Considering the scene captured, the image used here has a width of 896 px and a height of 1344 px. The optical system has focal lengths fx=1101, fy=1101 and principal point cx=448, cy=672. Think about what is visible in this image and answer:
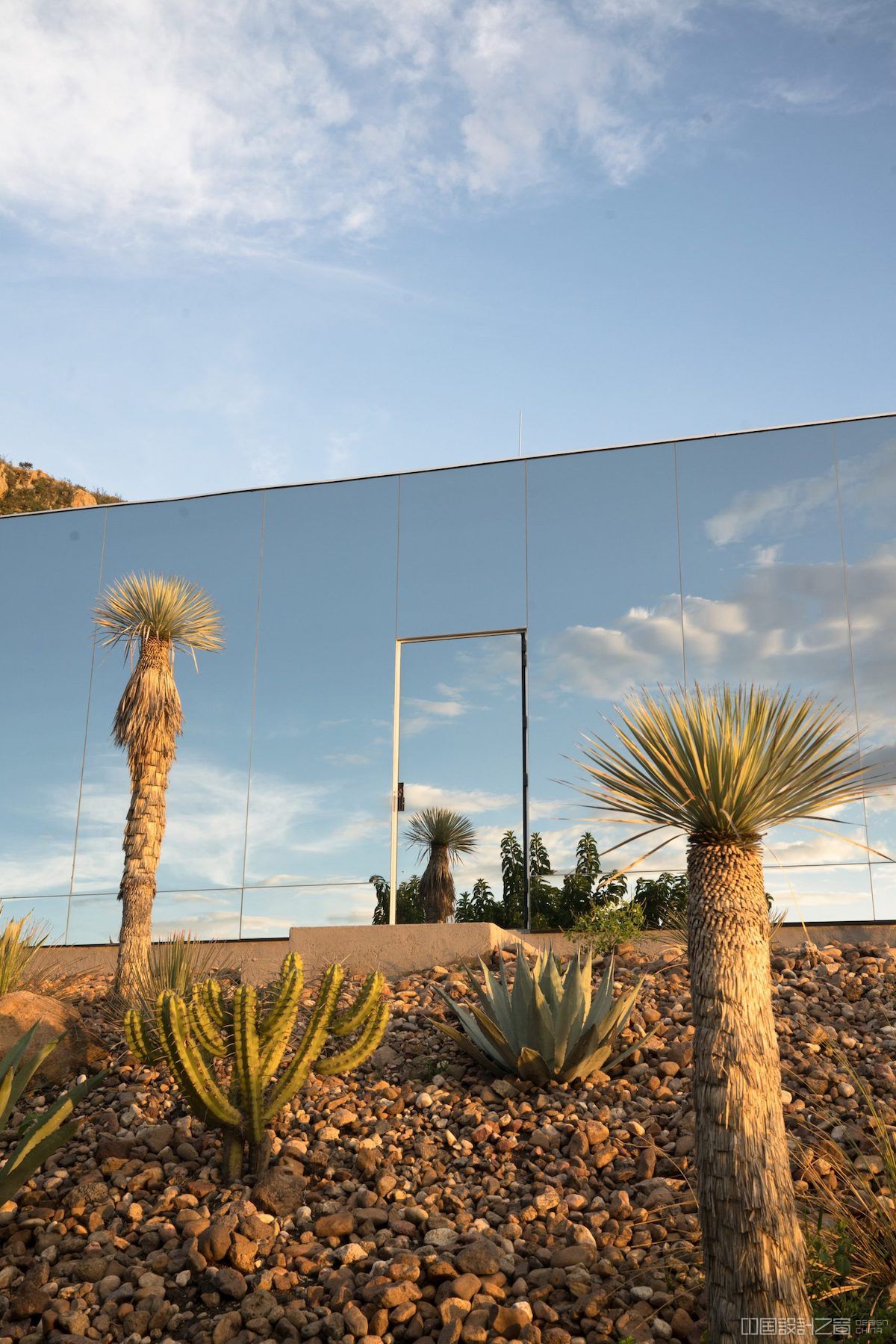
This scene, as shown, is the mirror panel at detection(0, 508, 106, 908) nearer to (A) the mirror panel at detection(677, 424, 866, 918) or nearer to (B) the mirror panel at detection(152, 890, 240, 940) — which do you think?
(B) the mirror panel at detection(152, 890, 240, 940)

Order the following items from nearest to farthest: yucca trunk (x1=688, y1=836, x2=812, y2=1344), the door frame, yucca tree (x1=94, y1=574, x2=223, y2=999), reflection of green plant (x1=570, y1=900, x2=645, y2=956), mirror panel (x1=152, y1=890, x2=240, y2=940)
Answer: yucca trunk (x1=688, y1=836, x2=812, y2=1344), reflection of green plant (x1=570, y1=900, x2=645, y2=956), yucca tree (x1=94, y1=574, x2=223, y2=999), the door frame, mirror panel (x1=152, y1=890, x2=240, y2=940)

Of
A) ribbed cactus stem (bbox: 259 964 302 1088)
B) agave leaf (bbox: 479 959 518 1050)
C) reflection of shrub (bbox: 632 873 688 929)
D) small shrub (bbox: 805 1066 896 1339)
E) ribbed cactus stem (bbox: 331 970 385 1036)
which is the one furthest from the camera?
reflection of shrub (bbox: 632 873 688 929)

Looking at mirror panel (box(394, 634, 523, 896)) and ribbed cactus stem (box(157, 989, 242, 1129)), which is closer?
ribbed cactus stem (box(157, 989, 242, 1129))

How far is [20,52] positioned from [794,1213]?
13353mm

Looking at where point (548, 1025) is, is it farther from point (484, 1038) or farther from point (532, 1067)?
point (484, 1038)

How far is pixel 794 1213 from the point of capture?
2912mm

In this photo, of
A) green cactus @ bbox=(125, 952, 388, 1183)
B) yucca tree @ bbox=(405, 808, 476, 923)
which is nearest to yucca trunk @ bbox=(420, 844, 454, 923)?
yucca tree @ bbox=(405, 808, 476, 923)

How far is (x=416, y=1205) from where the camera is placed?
4.52 metres

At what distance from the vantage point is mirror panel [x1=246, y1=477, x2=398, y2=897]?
10.4 metres

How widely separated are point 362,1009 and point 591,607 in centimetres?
543

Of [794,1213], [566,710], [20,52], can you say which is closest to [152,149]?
[20,52]

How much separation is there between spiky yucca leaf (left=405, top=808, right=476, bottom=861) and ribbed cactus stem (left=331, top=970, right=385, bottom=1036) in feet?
12.9

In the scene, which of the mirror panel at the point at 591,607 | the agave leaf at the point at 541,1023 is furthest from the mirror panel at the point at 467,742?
the agave leaf at the point at 541,1023

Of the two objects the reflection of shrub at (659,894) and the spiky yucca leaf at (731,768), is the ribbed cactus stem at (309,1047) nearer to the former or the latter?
the spiky yucca leaf at (731,768)
